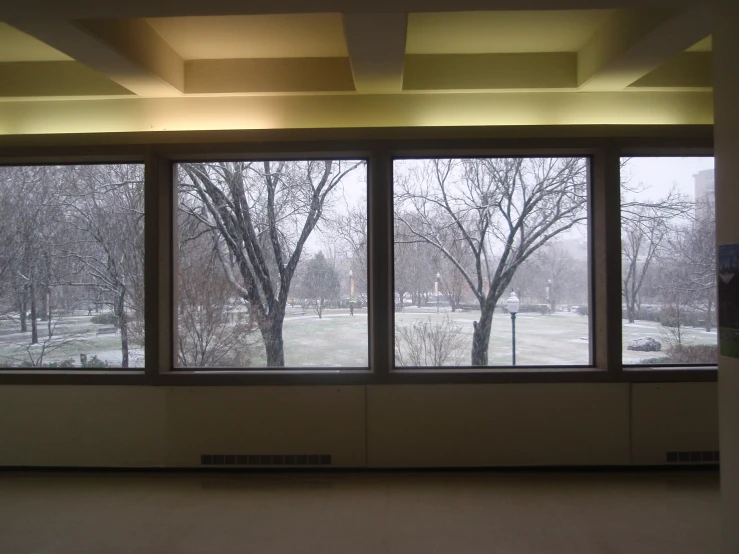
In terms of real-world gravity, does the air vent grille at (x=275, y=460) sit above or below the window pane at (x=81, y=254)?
below

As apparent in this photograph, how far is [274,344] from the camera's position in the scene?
423 centimetres

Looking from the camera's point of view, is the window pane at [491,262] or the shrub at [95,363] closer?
the window pane at [491,262]

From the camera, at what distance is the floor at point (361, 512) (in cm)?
296

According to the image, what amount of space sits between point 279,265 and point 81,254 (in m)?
1.78

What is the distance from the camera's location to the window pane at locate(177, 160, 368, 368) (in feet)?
13.8

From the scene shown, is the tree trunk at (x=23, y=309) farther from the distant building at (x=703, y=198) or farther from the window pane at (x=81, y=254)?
the distant building at (x=703, y=198)
